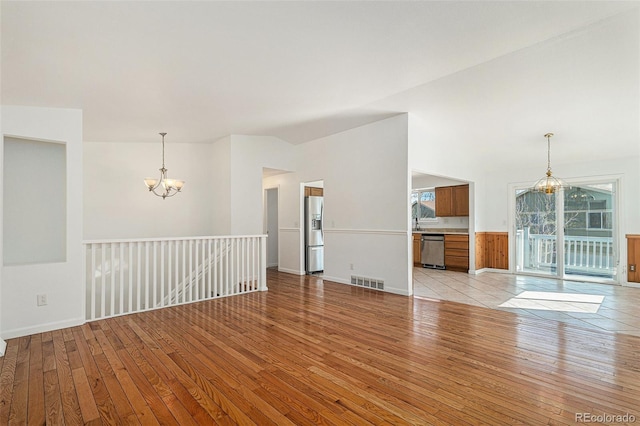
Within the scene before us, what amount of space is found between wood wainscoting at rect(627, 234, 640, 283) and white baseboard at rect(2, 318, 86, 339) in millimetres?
8418

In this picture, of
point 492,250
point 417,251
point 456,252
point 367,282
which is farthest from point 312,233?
point 492,250

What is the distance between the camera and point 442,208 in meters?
7.74

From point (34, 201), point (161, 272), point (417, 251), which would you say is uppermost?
point (34, 201)

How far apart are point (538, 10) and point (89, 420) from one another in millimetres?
4086

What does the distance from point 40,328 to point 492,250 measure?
794cm

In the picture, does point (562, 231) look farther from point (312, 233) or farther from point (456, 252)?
point (312, 233)

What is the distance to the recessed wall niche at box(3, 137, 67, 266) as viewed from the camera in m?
3.56

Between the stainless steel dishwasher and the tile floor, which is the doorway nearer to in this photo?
the tile floor

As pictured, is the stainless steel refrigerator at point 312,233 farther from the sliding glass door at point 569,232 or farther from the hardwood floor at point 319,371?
the sliding glass door at point 569,232

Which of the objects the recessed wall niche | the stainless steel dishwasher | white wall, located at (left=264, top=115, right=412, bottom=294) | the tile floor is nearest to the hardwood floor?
the tile floor

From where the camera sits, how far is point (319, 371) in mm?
2396

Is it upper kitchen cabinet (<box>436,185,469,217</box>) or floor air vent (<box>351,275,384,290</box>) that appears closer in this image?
floor air vent (<box>351,275,384,290</box>)

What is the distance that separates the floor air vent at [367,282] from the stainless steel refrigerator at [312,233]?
1550 millimetres

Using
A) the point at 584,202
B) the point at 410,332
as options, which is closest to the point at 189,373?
the point at 410,332
